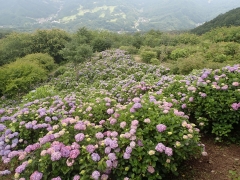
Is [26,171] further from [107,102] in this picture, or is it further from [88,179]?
[107,102]

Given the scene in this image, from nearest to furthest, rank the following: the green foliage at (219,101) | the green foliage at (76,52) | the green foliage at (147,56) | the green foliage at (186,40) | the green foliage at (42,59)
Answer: the green foliage at (219,101) < the green foliage at (76,52) < the green foliage at (147,56) < the green foliage at (42,59) < the green foliage at (186,40)

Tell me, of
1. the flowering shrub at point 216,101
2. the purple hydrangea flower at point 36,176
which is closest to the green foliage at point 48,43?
the flowering shrub at point 216,101

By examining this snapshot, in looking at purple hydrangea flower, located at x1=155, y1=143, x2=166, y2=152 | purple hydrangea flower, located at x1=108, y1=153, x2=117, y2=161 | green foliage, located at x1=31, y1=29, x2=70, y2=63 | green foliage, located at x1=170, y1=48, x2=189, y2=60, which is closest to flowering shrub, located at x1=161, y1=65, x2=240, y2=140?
purple hydrangea flower, located at x1=155, y1=143, x2=166, y2=152

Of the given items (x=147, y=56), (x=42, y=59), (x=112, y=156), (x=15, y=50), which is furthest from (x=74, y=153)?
(x=15, y=50)

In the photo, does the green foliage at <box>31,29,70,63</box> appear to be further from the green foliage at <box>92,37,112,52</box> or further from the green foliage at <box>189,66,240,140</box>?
the green foliage at <box>189,66,240,140</box>

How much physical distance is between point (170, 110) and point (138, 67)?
26.3ft

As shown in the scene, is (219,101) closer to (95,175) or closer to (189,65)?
(95,175)

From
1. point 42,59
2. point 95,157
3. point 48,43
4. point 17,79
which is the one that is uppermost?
point 95,157

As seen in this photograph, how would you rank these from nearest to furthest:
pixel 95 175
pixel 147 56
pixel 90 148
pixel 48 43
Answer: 1. pixel 95 175
2. pixel 90 148
3. pixel 147 56
4. pixel 48 43

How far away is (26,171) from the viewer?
9.27ft

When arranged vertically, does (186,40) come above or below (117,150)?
below

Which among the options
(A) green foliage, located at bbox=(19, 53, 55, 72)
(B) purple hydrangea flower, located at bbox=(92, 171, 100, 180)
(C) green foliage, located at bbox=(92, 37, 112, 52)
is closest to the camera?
(B) purple hydrangea flower, located at bbox=(92, 171, 100, 180)

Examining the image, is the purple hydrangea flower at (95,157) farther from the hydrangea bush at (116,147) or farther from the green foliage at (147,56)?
the green foliage at (147,56)

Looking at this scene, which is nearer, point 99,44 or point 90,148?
point 90,148
